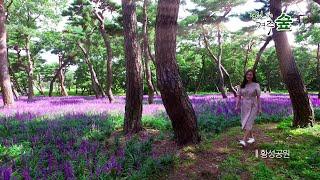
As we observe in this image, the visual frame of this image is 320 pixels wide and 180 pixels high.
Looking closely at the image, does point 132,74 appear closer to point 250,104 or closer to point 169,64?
point 169,64

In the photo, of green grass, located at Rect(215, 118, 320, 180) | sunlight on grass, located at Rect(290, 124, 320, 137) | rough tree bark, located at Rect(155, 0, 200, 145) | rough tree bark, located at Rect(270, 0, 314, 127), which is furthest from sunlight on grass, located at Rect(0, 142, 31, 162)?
rough tree bark, located at Rect(270, 0, 314, 127)

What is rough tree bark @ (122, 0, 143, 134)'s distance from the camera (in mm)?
8609

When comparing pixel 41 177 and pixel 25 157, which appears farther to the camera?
pixel 25 157

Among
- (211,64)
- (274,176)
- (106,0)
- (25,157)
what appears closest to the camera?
(274,176)

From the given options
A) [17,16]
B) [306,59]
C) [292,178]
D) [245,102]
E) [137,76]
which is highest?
[17,16]

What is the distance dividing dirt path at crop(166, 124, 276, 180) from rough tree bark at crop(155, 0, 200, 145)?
716 millimetres

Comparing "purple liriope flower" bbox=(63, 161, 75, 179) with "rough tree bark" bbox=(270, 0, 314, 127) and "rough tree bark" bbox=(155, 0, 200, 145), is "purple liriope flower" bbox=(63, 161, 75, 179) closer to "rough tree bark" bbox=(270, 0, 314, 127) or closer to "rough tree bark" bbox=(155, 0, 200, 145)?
"rough tree bark" bbox=(155, 0, 200, 145)

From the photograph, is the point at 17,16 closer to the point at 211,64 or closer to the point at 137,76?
the point at 137,76

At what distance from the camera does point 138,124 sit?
8.78 metres

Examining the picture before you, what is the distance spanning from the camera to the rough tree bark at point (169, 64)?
6500 mm

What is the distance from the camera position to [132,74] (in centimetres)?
862

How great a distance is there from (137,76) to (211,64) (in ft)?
167

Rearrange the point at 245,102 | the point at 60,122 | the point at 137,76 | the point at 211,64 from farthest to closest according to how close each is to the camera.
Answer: the point at 211,64 < the point at 60,122 < the point at 137,76 < the point at 245,102

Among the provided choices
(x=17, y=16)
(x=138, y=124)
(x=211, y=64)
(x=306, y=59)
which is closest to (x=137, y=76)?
(x=138, y=124)
